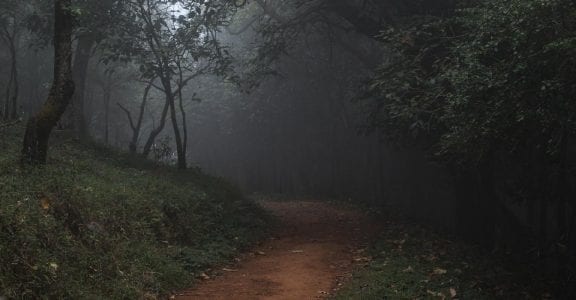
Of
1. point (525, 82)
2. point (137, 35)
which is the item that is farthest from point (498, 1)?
point (137, 35)

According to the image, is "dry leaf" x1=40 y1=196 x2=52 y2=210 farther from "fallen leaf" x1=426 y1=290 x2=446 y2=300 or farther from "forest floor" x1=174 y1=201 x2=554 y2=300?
"fallen leaf" x1=426 y1=290 x2=446 y2=300

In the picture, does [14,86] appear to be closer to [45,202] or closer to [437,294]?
[45,202]

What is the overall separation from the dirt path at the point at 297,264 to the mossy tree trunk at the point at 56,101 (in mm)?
3996

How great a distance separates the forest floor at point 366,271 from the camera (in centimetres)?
785

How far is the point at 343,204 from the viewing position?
68.9 ft

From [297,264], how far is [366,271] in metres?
1.40

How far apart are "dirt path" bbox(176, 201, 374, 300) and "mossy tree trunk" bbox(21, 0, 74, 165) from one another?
13.1 ft

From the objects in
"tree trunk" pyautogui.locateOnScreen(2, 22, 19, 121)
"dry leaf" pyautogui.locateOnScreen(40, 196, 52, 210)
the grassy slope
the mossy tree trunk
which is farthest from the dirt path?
"tree trunk" pyautogui.locateOnScreen(2, 22, 19, 121)

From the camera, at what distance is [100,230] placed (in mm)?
8000

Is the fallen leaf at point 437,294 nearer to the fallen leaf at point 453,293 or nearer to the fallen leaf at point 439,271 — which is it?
the fallen leaf at point 453,293

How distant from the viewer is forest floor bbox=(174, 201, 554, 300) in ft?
25.7

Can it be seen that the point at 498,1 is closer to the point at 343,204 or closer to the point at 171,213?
the point at 171,213

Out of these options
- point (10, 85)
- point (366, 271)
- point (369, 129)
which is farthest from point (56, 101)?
point (10, 85)

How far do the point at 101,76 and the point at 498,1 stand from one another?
83.9ft
